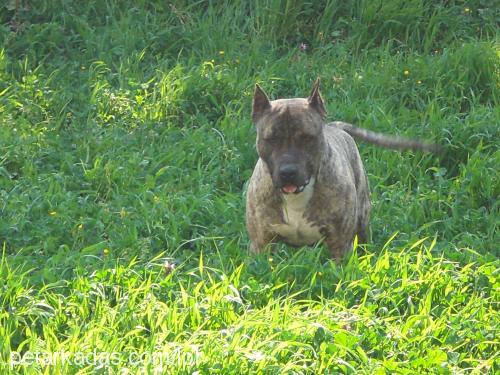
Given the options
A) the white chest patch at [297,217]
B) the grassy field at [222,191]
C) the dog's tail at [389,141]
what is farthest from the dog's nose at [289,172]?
the dog's tail at [389,141]

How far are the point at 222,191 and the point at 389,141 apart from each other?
120 centimetres

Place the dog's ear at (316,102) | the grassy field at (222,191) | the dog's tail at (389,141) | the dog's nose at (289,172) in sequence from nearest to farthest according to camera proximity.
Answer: the grassy field at (222,191) → the dog's nose at (289,172) → the dog's ear at (316,102) → the dog's tail at (389,141)

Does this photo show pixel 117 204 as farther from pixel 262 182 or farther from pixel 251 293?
pixel 251 293

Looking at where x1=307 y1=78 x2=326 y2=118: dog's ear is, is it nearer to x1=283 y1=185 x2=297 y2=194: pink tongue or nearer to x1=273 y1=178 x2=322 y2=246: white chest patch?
x1=273 y1=178 x2=322 y2=246: white chest patch

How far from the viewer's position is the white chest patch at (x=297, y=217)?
260 inches

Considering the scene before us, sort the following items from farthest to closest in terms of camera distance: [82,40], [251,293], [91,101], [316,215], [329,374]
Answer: [82,40]
[91,101]
[316,215]
[251,293]
[329,374]

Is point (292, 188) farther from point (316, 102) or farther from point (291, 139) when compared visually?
point (316, 102)

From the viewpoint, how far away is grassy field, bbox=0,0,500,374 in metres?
5.53

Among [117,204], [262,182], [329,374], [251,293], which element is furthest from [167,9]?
[329,374]

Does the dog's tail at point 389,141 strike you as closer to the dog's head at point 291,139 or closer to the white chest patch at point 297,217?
the dog's head at point 291,139

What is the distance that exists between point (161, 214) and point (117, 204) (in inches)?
14.9

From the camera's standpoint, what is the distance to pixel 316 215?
261 inches

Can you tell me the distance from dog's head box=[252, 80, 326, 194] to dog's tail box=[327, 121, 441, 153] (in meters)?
0.90

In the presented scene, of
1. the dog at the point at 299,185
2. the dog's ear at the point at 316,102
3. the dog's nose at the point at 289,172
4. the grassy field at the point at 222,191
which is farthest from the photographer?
the dog's ear at the point at 316,102
